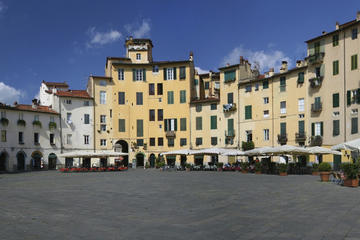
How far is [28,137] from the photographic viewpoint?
167 ft

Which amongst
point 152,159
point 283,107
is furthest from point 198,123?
point 283,107

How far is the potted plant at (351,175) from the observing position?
18656 millimetres

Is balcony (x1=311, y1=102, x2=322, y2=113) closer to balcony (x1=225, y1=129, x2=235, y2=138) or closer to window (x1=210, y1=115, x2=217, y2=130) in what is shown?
balcony (x1=225, y1=129, x2=235, y2=138)

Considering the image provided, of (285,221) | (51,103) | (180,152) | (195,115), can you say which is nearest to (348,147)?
(285,221)

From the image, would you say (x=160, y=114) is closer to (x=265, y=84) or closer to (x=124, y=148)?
(x=124, y=148)

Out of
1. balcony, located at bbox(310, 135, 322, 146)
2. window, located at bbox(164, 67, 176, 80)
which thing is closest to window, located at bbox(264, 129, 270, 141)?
balcony, located at bbox(310, 135, 322, 146)

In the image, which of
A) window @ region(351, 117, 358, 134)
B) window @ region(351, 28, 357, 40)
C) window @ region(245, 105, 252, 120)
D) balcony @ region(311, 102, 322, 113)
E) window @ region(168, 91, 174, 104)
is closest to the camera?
window @ region(351, 117, 358, 134)

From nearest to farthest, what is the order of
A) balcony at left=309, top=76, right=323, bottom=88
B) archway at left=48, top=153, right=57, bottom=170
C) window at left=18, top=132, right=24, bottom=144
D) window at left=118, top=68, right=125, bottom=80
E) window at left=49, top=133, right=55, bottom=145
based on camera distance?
1. balcony at left=309, top=76, right=323, bottom=88
2. window at left=18, top=132, right=24, bottom=144
3. archway at left=48, top=153, right=57, bottom=170
4. window at left=49, top=133, right=55, bottom=145
5. window at left=118, top=68, right=125, bottom=80

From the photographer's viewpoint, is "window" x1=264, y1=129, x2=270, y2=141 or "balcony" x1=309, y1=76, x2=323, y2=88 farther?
"window" x1=264, y1=129, x2=270, y2=141

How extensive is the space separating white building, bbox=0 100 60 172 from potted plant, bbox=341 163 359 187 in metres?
43.0

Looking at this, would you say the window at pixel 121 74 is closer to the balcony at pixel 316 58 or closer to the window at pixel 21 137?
the window at pixel 21 137

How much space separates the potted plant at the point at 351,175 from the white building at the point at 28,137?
141 ft

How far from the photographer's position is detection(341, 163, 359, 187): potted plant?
61.2 feet

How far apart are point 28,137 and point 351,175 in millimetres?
44279
